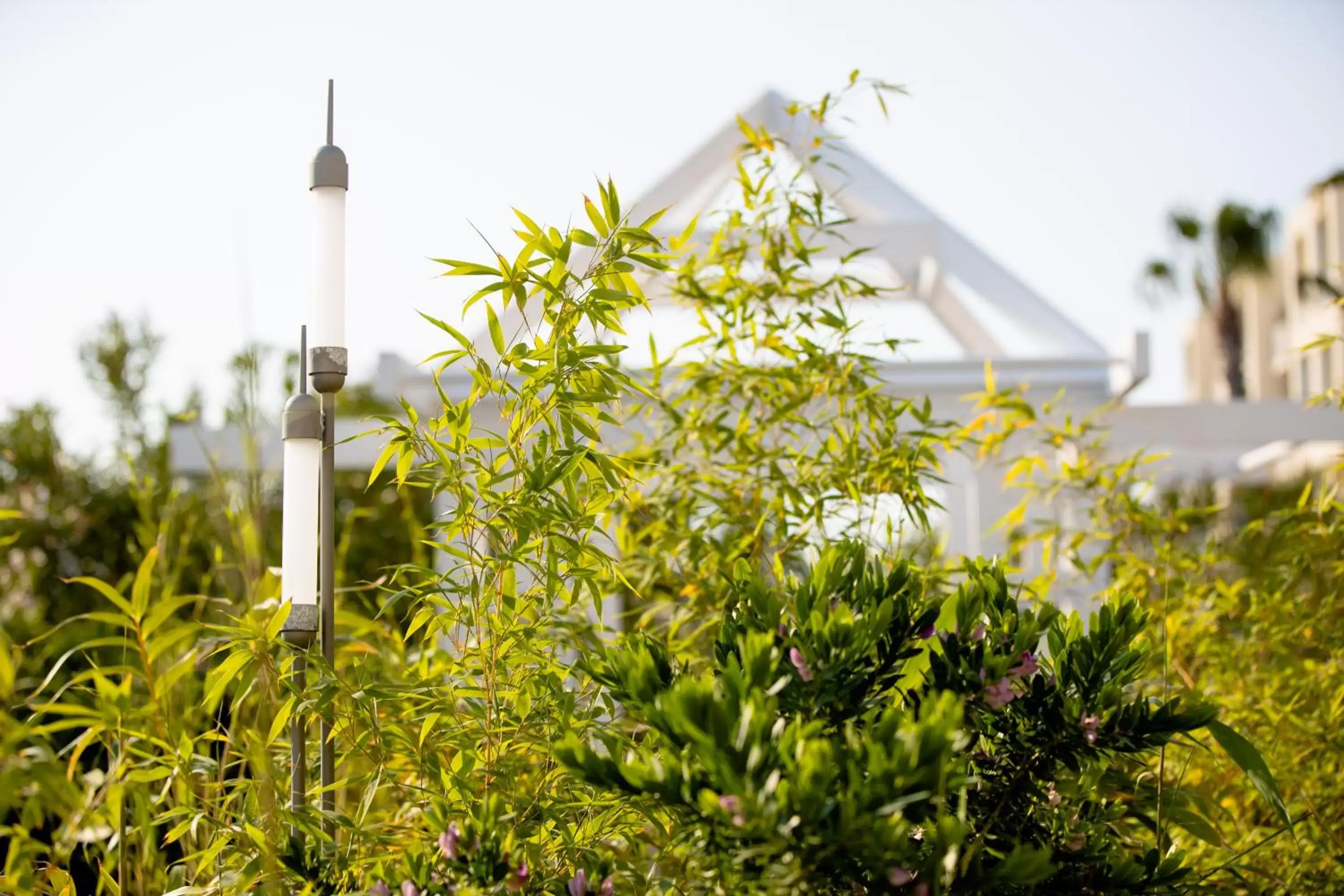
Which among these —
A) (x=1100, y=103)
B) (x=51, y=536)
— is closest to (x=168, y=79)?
(x=51, y=536)

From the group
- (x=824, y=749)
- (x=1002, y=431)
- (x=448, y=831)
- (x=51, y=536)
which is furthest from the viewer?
(x=51, y=536)

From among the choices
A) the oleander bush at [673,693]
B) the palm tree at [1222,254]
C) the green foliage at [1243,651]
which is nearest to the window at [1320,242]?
the palm tree at [1222,254]

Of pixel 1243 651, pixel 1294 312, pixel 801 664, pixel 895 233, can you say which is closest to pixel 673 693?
pixel 801 664

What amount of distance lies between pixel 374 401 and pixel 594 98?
15.6 feet

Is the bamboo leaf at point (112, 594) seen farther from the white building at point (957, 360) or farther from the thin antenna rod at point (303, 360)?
the white building at point (957, 360)

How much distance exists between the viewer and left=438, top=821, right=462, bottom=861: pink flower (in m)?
1.42

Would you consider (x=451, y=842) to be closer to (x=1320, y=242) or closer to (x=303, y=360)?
(x=303, y=360)

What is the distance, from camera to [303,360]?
227 centimetres

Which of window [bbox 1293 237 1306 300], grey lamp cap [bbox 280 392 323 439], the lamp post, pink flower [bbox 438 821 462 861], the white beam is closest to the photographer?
pink flower [bbox 438 821 462 861]

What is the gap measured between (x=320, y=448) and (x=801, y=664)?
108 cm

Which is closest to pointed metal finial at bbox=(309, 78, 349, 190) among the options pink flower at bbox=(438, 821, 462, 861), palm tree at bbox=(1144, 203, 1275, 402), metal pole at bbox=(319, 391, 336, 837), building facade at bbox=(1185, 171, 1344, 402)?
metal pole at bbox=(319, 391, 336, 837)

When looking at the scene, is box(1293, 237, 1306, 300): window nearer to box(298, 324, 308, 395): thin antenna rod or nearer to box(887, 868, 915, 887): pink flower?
box(298, 324, 308, 395): thin antenna rod

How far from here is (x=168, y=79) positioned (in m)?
12.5

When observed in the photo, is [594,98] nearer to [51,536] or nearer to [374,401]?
[374,401]
